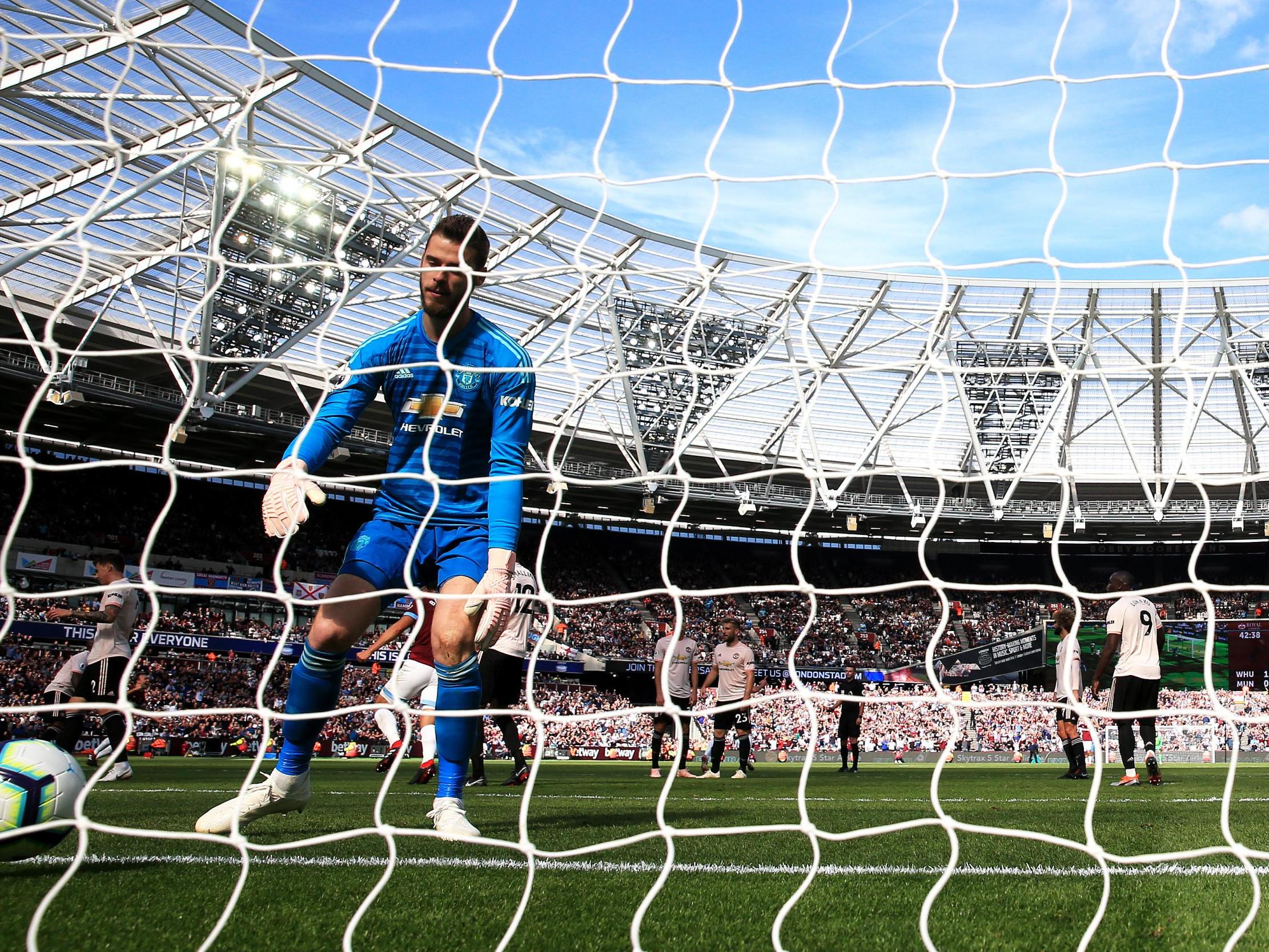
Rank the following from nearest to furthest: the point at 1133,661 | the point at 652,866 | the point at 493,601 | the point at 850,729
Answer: the point at 652,866
the point at 493,601
the point at 1133,661
the point at 850,729

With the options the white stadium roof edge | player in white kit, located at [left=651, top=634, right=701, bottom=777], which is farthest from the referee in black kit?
the white stadium roof edge

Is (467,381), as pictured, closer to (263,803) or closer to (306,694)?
(306,694)

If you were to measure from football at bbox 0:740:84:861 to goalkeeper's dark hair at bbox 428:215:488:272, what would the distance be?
199cm

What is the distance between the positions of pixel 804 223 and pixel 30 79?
15471 millimetres

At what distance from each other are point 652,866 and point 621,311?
21618mm

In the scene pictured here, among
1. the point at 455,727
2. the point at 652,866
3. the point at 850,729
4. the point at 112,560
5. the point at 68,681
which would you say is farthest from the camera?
the point at 850,729

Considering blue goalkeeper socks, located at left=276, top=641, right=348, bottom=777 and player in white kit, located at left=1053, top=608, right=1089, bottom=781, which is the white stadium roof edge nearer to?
player in white kit, located at left=1053, top=608, right=1089, bottom=781

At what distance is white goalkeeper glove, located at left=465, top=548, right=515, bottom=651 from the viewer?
3283mm

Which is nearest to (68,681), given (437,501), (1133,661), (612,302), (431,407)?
(431,407)

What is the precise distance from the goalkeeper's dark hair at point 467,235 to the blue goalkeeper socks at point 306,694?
1.39 metres

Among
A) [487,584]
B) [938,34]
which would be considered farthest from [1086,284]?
[487,584]

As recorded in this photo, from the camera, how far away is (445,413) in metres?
3.74

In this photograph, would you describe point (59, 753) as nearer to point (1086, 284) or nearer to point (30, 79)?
point (30, 79)

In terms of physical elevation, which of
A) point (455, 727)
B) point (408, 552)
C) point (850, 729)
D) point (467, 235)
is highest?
point (467, 235)
